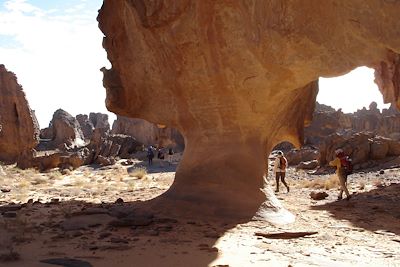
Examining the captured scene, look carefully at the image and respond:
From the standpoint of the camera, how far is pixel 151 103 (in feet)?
29.4

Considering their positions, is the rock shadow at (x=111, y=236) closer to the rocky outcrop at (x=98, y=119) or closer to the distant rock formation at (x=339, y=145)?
the distant rock formation at (x=339, y=145)

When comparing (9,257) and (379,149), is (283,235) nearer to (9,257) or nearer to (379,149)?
(9,257)

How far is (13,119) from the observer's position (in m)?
26.8

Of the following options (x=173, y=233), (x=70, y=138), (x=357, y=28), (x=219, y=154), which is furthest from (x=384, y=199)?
(x=70, y=138)

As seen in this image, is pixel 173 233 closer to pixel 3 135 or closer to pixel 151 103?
pixel 151 103

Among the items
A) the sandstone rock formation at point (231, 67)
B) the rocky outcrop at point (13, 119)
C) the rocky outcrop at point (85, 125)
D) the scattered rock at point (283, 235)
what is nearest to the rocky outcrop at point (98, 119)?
the rocky outcrop at point (85, 125)

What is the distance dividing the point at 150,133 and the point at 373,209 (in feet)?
125

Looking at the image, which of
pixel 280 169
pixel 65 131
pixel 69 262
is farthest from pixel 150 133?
pixel 69 262

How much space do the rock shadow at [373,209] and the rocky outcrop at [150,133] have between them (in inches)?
1085

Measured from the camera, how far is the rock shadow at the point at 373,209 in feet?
25.1

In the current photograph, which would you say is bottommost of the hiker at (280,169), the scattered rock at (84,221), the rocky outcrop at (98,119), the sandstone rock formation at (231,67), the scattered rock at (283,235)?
the scattered rock at (283,235)

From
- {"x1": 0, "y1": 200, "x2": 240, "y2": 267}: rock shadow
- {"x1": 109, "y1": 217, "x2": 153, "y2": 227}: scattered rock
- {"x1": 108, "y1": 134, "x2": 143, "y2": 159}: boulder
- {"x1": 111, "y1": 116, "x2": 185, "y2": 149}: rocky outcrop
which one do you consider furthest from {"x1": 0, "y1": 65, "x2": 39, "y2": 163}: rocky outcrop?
{"x1": 109, "y1": 217, "x2": 153, "y2": 227}: scattered rock

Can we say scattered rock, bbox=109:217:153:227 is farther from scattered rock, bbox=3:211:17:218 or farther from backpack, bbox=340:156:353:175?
backpack, bbox=340:156:353:175

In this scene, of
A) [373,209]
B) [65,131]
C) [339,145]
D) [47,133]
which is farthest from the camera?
[47,133]
